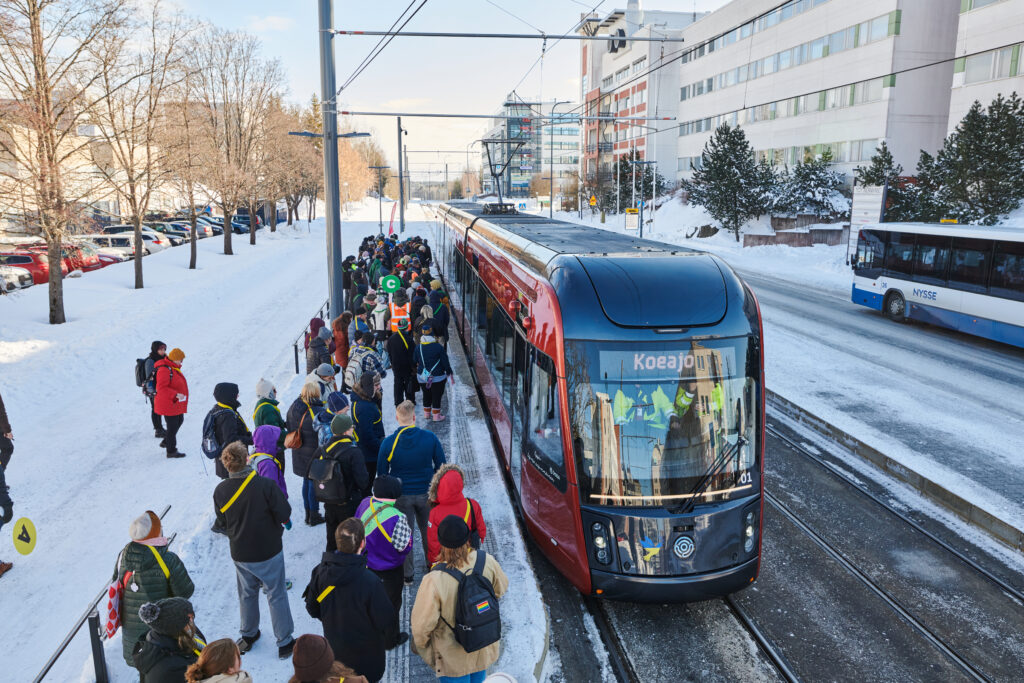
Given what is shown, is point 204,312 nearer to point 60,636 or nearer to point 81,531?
point 81,531

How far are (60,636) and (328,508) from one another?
2.51 m

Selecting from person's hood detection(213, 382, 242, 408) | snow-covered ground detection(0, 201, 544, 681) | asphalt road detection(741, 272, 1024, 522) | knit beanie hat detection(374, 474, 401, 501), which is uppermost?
person's hood detection(213, 382, 242, 408)

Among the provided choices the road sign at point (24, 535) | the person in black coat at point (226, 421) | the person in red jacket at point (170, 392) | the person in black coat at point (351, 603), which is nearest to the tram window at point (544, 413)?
the person in black coat at point (351, 603)

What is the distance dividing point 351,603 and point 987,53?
39.6m

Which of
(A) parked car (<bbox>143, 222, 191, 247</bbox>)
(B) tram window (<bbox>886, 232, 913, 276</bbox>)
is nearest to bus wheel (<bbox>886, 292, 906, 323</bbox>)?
(B) tram window (<bbox>886, 232, 913, 276</bbox>)

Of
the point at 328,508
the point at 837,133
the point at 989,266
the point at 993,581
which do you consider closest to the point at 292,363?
the point at 328,508

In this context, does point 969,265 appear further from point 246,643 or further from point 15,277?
point 15,277

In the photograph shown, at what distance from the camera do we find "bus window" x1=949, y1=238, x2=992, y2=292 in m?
16.5

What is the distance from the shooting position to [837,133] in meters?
43.9

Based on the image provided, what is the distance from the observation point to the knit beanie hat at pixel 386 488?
5.26 meters

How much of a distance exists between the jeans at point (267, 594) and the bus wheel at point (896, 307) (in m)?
19.3

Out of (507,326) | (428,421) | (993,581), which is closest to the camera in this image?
(993,581)

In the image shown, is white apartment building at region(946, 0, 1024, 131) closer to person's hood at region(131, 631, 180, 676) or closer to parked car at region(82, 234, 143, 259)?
person's hood at region(131, 631, 180, 676)

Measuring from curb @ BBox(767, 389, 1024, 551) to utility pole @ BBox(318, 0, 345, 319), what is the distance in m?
8.57
